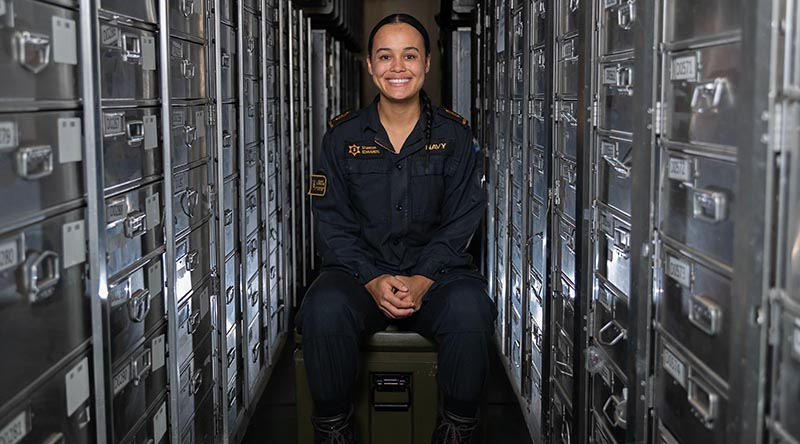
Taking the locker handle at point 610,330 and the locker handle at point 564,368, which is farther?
the locker handle at point 564,368

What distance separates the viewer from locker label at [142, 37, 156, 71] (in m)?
2.80

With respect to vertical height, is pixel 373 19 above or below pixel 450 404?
above

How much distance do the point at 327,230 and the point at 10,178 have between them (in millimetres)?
1744

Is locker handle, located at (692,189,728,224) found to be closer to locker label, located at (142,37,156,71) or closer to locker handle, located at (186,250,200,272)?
locker label, located at (142,37,156,71)

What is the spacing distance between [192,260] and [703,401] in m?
2.02

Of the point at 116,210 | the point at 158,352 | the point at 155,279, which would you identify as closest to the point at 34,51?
the point at 116,210

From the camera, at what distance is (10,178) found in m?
1.85

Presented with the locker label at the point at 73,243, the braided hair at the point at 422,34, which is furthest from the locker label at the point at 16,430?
the braided hair at the point at 422,34

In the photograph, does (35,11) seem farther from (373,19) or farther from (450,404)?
(373,19)

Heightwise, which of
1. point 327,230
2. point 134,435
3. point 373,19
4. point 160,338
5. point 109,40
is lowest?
point 134,435

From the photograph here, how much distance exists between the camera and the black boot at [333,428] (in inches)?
125

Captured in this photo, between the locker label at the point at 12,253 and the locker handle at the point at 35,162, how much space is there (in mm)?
142

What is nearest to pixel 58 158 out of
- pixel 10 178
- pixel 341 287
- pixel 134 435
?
pixel 10 178

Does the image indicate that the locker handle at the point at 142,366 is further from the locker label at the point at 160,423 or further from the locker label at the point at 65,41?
the locker label at the point at 65,41
